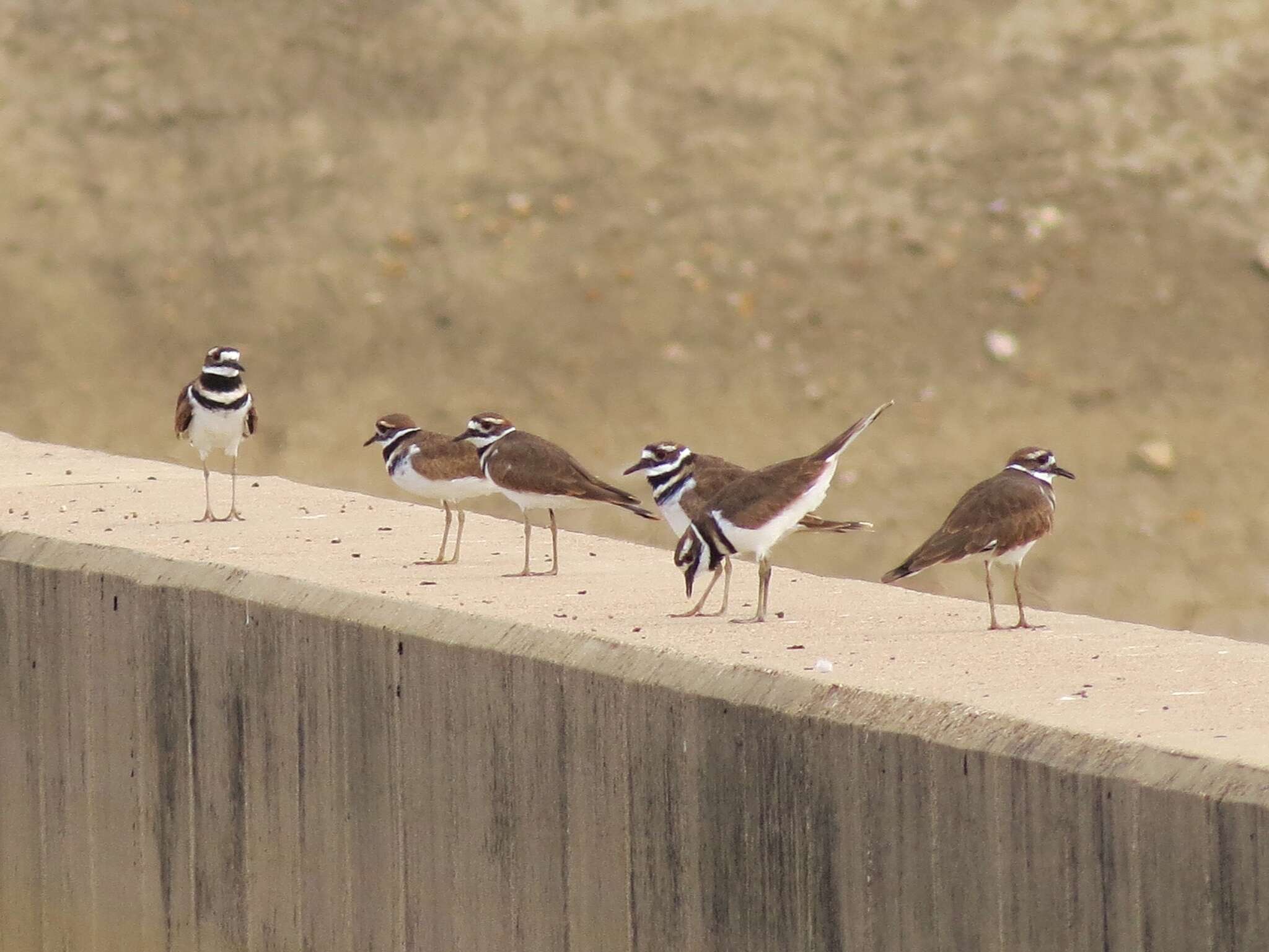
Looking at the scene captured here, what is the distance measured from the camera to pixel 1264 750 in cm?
607

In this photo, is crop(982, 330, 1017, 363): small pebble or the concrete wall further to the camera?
crop(982, 330, 1017, 363): small pebble

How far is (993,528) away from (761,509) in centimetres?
73

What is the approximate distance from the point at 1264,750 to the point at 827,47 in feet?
82.2

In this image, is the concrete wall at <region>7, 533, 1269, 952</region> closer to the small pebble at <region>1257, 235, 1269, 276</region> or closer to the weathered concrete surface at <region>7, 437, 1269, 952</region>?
the weathered concrete surface at <region>7, 437, 1269, 952</region>

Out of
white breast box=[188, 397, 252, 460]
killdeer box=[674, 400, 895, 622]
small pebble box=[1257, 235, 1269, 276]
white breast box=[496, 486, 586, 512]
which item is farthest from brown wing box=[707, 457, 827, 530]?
small pebble box=[1257, 235, 1269, 276]

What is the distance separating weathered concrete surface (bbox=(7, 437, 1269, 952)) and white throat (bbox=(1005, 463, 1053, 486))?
0.47 meters

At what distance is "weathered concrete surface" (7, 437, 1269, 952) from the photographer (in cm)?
630

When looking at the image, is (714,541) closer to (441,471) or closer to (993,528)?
(993,528)

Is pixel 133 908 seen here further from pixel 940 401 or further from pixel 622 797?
pixel 940 401

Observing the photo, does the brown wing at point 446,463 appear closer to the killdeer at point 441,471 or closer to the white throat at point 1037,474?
the killdeer at point 441,471

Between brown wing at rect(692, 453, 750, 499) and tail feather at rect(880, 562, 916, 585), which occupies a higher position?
brown wing at rect(692, 453, 750, 499)

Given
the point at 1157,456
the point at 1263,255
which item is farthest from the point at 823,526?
the point at 1263,255

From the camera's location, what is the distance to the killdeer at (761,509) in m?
8.19

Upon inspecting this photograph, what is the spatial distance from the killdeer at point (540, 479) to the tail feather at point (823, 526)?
0.74 metres
